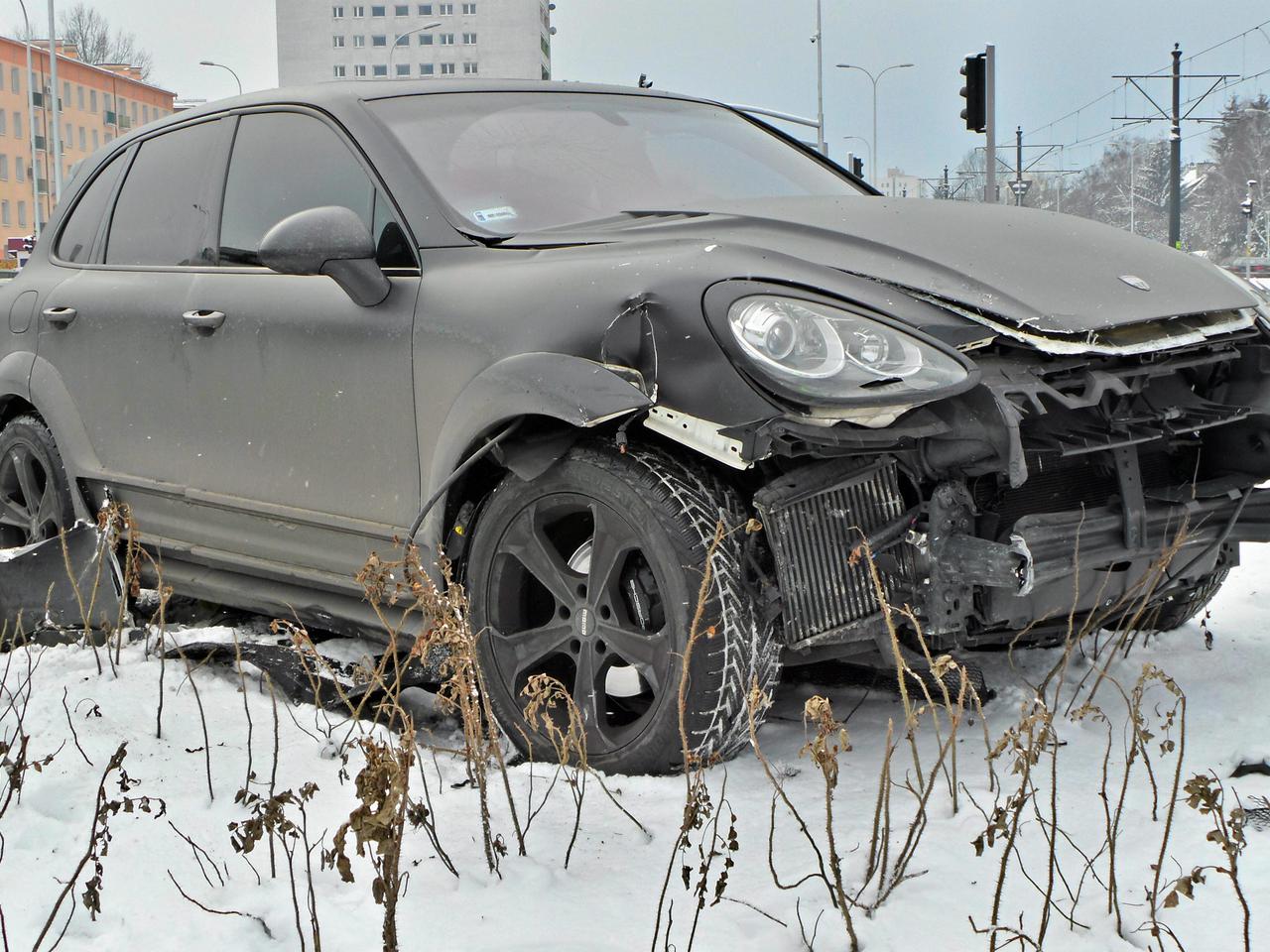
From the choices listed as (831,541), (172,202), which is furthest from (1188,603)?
(172,202)

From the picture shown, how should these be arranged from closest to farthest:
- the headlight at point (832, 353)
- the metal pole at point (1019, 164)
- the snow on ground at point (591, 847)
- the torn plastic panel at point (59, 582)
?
1. the snow on ground at point (591, 847)
2. the headlight at point (832, 353)
3. the torn plastic panel at point (59, 582)
4. the metal pole at point (1019, 164)

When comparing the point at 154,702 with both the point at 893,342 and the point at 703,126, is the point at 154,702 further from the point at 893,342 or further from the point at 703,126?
the point at 703,126

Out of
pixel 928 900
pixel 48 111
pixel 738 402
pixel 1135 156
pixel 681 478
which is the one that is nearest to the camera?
pixel 928 900

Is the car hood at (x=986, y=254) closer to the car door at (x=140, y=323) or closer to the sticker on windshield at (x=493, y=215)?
the sticker on windshield at (x=493, y=215)

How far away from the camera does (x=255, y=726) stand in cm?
364

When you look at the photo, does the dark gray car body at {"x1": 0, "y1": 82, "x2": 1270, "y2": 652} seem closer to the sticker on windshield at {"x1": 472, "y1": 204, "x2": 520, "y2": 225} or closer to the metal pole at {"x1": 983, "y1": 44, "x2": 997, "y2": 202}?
the sticker on windshield at {"x1": 472, "y1": 204, "x2": 520, "y2": 225}

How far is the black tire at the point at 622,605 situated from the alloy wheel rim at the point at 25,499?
7.56 feet

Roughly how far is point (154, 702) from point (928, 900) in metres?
2.05

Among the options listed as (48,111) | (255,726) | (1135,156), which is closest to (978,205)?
(255,726)

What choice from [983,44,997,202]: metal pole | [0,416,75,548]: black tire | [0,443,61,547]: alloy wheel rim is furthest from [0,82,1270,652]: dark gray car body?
[983,44,997,202]: metal pole

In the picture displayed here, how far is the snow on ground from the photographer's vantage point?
2.56 meters

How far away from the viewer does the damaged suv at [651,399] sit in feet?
10.1

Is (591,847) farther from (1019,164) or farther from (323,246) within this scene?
(1019,164)

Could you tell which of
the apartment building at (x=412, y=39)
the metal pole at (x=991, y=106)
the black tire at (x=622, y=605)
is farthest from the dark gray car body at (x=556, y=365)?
the apartment building at (x=412, y=39)
